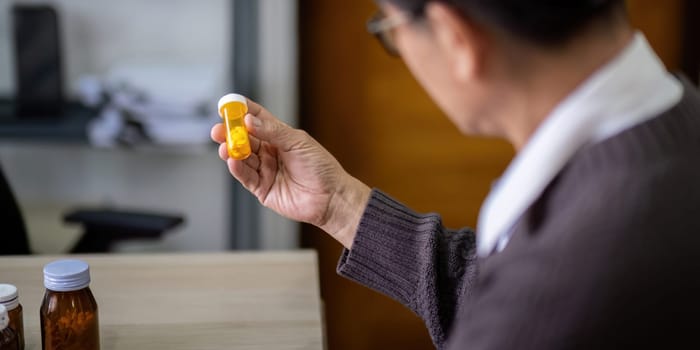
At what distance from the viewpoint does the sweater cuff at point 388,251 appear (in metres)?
1.23

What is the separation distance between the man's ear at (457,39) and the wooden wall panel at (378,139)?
187cm

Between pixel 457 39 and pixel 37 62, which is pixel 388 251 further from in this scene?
pixel 37 62

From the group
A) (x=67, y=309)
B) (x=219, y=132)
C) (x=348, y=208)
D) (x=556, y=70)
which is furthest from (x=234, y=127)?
(x=556, y=70)

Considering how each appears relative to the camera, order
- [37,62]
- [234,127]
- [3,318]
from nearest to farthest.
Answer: [3,318]
[234,127]
[37,62]

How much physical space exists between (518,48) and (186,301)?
798 mm

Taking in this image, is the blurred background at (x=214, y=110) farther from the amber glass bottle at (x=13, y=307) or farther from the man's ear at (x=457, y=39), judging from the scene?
the man's ear at (x=457, y=39)

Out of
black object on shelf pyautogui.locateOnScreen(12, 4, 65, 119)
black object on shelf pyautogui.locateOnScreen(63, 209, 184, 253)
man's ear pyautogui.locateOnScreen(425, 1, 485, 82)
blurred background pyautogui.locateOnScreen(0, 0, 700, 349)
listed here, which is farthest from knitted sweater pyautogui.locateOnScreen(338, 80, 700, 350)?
black object on shelf pyautogui.locateOnScreen(12, 4, 65, 119)

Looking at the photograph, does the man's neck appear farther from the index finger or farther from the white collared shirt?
the index finger

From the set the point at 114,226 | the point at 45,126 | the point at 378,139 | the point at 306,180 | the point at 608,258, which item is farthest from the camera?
the point at 378,139

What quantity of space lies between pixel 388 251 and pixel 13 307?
504 millimetres

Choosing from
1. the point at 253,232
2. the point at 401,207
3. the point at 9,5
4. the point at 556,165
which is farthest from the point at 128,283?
the point at 9,5

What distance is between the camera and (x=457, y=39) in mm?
767

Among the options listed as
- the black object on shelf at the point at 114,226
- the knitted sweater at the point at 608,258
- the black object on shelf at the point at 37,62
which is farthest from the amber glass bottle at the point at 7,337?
the black object on shelf at the point at 37,62

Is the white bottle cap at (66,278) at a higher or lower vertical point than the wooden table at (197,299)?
higher
